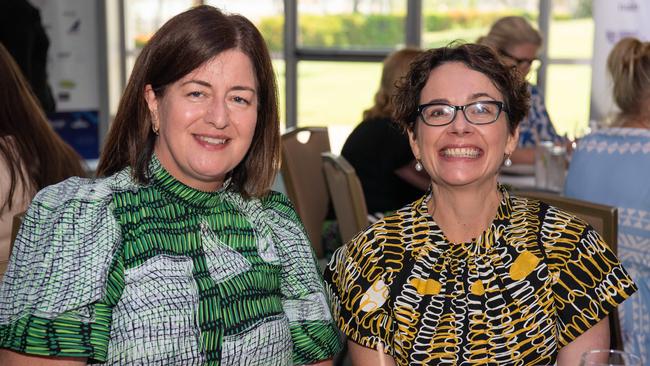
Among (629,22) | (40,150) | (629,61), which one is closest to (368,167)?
(629,61)

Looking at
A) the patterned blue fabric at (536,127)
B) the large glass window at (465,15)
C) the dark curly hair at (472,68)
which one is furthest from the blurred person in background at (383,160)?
the large glass window at (465,15)

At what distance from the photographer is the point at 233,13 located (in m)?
1.88

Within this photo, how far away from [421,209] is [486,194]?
0.16 metres

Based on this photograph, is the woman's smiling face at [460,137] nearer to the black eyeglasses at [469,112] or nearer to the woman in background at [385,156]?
the black eyeglasses at [469,112]

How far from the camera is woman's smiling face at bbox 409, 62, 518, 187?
199cm

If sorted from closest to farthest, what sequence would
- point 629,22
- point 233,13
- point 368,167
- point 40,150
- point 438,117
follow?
point 233,13
point 438,117
point 40,150
point 368,167
point 629,22

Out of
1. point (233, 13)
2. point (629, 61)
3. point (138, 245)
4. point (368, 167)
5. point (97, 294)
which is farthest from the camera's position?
point (368, 167)

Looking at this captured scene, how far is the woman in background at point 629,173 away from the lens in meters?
2.84

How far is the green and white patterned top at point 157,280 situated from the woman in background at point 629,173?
131 cm

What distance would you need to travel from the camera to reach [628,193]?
9.55ft

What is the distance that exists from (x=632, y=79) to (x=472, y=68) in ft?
4.37

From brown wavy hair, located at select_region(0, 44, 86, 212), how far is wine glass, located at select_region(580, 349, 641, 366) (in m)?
1.79

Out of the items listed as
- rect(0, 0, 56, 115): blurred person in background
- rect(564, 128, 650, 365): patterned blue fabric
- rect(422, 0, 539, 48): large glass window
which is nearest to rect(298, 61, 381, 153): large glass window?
rect(422, 0, 539, 48): large glass window

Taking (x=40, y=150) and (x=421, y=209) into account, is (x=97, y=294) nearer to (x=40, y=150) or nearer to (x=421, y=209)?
(x=421, y=209)
